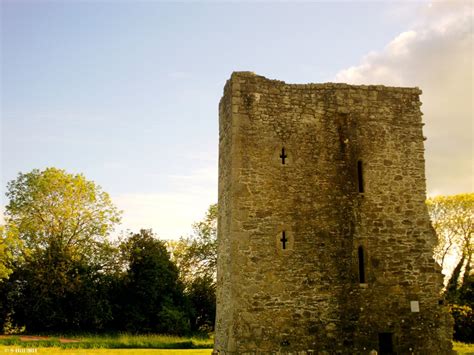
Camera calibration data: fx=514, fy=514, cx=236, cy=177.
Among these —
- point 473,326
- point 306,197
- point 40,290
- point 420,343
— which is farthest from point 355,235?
point 40,290

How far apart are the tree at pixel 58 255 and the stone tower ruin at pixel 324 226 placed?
19.6 m

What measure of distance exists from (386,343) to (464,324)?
1568 cm

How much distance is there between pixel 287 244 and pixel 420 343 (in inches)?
173

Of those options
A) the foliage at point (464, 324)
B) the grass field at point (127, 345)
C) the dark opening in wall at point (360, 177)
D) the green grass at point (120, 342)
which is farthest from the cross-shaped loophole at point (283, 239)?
the foliage at point (464, 324)

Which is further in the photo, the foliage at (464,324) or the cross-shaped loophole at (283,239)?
the foliage at (464,324)

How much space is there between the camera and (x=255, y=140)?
13680 mm

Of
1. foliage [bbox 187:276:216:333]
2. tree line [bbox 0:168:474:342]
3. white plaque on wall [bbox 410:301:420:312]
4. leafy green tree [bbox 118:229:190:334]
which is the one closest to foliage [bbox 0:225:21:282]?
tree line [bbox 0:168:474:342]

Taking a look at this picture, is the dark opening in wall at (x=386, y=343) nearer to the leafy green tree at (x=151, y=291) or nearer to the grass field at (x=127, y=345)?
the grass field at (x=127, y=345)

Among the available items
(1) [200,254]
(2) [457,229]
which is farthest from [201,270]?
(2) [457,229]

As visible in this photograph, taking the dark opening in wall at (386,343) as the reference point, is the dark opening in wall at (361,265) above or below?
above

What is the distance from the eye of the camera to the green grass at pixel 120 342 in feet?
77.2

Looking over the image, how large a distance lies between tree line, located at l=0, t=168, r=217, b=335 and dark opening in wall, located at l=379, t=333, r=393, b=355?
20.1 meters

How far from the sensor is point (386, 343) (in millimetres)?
13367

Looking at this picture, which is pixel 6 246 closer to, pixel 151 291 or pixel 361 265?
pixel 151 291
